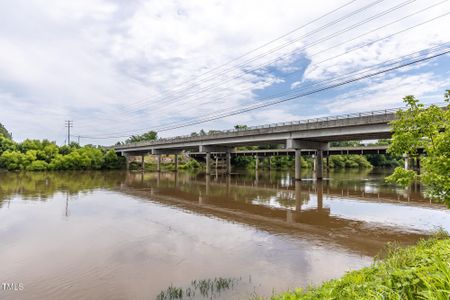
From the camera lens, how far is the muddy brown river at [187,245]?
8.48 meters

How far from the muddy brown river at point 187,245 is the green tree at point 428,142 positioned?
3489 mm

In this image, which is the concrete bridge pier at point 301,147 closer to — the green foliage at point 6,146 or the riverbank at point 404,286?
the riverbank at point 404,286

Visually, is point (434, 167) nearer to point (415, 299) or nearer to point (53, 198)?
point (415, 299)

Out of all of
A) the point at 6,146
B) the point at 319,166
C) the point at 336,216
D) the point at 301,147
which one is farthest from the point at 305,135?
the point at 6,146

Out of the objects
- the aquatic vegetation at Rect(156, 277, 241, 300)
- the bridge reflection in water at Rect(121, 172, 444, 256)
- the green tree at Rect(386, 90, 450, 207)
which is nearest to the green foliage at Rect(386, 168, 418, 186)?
the green tree at Rect(386, 90, 450, 207)

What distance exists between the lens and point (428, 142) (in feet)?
36.7

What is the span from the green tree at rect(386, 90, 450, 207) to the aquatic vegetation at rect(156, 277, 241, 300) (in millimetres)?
7482

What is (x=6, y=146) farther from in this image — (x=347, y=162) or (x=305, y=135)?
(x=347, y=162)

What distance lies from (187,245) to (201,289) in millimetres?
4439

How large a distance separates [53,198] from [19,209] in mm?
5830

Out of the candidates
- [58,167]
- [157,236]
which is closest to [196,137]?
[58,167]

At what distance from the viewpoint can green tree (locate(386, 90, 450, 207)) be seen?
979cm

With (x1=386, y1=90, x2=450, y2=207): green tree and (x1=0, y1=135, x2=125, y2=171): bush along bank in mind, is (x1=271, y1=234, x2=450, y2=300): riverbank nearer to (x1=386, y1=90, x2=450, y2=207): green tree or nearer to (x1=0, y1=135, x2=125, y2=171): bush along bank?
(x1=386, y1=90, x2=450, y2=207): green tree

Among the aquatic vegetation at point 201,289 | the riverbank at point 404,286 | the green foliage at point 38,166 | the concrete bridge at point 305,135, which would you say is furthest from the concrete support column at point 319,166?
the green foliage at point 38,166
